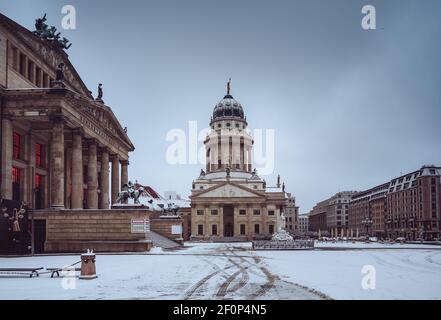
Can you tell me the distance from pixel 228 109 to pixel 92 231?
11327cm

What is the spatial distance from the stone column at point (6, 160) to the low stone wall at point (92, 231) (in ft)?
10.2

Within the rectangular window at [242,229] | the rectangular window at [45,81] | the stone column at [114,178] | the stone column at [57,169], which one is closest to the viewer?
the stone column at [57,169]

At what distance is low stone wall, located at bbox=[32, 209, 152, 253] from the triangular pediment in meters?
85.4

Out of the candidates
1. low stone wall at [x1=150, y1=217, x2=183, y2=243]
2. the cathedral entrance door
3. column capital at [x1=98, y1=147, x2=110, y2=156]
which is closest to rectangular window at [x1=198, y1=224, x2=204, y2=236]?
the cathedral entrance door

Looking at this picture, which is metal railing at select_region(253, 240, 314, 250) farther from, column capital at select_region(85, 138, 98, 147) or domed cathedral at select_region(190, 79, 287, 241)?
domed cathedral at select_region(190, 79, 287, 241)

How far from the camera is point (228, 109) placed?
15250 cm

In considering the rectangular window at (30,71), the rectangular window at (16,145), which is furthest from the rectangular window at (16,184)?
the rectangular window at (30,71)

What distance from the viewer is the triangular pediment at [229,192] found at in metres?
128

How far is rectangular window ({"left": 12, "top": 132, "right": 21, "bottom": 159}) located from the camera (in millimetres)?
45969

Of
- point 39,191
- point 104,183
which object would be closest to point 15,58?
point 39,191

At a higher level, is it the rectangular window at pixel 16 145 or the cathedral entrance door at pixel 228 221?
the rectangular window at pixel 16 145

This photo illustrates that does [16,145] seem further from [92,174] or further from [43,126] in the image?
[92,174]

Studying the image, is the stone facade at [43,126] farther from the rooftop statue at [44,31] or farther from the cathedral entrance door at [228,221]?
the cathedral entrance door at [228,221]
